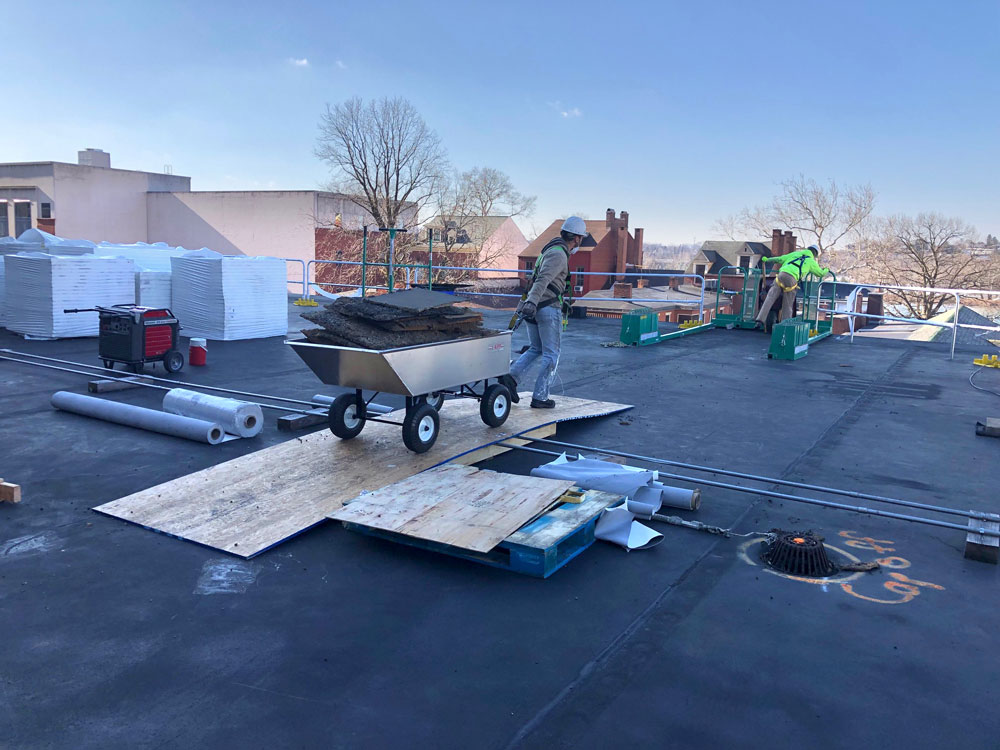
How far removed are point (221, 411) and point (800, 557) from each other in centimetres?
519

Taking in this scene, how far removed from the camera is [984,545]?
15.3 ft

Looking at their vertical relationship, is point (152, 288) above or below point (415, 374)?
above

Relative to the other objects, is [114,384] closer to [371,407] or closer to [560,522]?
[371,407]

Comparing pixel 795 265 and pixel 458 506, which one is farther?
pixel 795 265

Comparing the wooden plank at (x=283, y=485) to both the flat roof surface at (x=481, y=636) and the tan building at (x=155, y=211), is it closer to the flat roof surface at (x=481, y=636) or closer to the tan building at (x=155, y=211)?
the flat roof surface at (x=481, y=636)

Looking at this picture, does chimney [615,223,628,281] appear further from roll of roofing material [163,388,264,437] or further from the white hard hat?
roll of roofing material [163,388,264,437]

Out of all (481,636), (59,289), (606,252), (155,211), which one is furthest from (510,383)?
(606,252)

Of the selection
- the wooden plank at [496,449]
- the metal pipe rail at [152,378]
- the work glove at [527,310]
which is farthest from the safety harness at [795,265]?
the metal pipe rail at [152,378]

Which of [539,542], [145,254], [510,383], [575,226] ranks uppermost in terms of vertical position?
[575,226]

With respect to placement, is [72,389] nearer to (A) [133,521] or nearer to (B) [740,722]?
(A) [133,521]

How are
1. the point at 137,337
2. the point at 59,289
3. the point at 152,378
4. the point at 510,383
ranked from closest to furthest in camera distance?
the point at 510,383, the point at 152,378, the point at 137,337, the point at 59,289

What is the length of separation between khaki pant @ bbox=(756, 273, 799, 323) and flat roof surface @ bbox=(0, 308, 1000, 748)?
33.4 ft

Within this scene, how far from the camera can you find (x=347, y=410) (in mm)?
6508

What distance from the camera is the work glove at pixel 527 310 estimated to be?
298 inches
